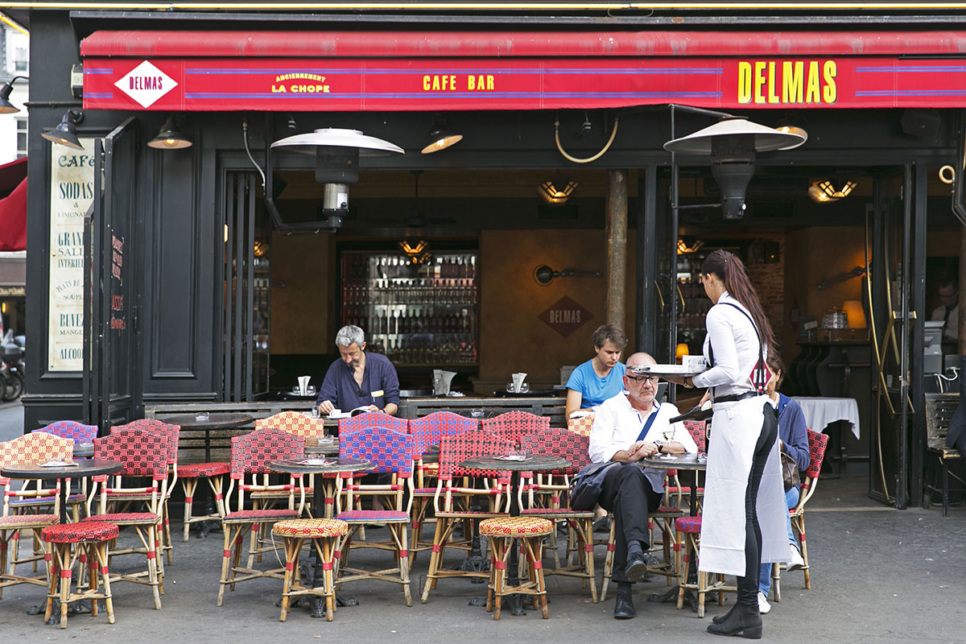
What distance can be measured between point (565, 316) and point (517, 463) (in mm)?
8799

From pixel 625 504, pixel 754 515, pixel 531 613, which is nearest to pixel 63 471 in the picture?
pixel 531 613

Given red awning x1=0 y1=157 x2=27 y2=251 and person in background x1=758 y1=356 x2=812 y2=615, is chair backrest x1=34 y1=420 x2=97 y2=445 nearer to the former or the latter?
red awning x1=0 y1=157 x2=27 y2=251

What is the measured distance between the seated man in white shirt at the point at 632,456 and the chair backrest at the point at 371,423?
4.92 ft

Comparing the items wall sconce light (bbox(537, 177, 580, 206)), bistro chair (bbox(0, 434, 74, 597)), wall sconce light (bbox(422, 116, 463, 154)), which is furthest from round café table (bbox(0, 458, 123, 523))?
wall sconce light (bbox(537, 177, 580, 206))

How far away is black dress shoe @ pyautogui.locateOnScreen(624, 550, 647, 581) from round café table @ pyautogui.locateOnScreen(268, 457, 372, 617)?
5.17 ft

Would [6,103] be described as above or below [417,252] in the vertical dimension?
above

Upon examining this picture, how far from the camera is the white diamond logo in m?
8.36

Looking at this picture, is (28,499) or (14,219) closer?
(28,499)

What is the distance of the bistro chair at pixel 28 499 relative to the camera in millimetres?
6270

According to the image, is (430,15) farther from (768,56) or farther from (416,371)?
(416,371)

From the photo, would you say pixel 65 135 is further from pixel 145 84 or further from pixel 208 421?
pixel 208 421

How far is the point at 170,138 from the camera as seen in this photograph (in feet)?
27.7

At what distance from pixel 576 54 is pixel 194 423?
406 centimetres

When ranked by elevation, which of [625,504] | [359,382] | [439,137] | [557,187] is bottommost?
[625,504]
